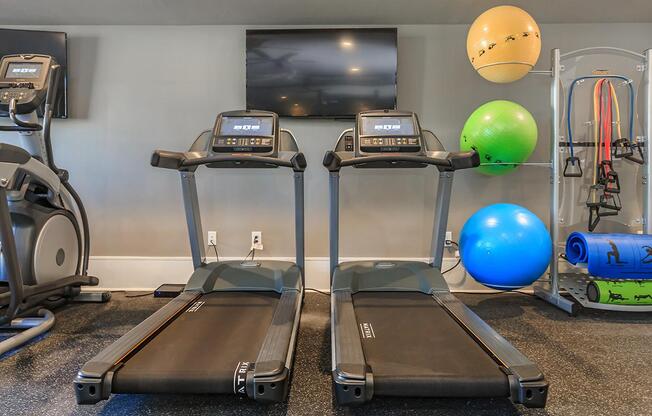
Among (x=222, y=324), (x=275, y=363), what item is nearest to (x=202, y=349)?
(x=222, y=324)

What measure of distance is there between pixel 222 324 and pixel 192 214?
858 mm

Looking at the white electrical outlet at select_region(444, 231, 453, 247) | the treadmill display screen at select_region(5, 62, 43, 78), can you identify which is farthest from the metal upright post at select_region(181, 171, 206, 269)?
the white electrical outlet at select_region(444, 231, 453, 247)

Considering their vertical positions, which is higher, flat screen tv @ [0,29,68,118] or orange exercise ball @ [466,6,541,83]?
flat screen tv @ [0,29,68,118]

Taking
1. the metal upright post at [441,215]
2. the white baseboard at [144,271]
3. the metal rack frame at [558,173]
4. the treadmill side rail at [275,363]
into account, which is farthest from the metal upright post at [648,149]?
the treadmill side rail at [275,363]

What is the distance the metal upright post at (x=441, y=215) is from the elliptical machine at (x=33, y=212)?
2.39 metres

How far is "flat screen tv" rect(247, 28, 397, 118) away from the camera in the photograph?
2.94 m

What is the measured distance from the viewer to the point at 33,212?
2.24 metres

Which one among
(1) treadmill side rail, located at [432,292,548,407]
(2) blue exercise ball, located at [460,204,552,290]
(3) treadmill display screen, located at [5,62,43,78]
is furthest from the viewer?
(2) blue exercise ball, located at [460,204,552,290]

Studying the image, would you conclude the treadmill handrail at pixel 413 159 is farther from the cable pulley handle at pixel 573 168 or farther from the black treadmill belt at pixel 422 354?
the cable pulley handle at pixel 573 168

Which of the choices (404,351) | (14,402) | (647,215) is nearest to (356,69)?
(404,351)

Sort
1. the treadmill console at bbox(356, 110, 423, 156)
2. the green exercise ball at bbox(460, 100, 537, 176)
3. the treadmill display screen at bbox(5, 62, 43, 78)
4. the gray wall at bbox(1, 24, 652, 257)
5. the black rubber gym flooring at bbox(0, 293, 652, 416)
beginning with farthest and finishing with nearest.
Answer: the gray wall at bbox(1, 24, 652, 257) < the green exercise ball at bbox(460, 100, 537, 176) < the treadmill display screen at bbox(5, 62, 43, 78) < the treadmill console at bbox(356, 110, 423, 156) < the black rubber gym flooring at bbox(0, 293, 652, 416)

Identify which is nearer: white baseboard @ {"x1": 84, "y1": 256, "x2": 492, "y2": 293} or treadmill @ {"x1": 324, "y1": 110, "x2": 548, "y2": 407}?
treadmill @ {"x1": 324, "y1": 110, "x2": 548, "y2": 407}

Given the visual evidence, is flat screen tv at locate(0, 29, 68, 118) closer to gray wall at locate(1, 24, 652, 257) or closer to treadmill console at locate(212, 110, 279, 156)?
gray wall at locate(1, 24, 652, 257)

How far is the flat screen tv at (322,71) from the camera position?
A: 2.94m
